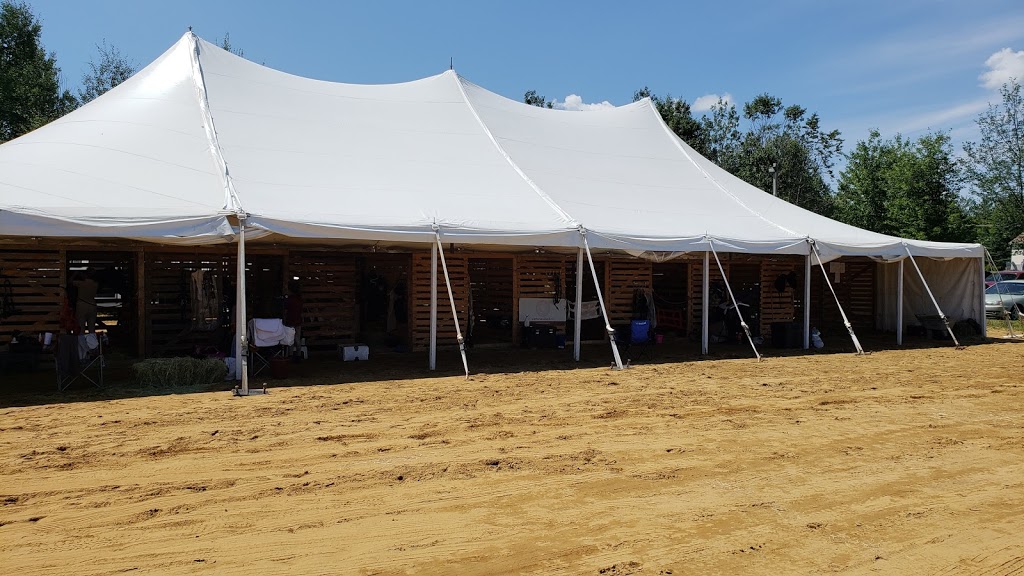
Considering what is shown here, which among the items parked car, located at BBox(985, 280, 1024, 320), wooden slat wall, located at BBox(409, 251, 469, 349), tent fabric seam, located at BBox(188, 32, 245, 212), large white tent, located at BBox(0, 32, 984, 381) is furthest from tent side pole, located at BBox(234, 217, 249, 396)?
parked car, located at BBox(985, 280, 1024, 320)

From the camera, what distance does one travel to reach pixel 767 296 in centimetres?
1422

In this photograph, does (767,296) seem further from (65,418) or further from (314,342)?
(65,418)

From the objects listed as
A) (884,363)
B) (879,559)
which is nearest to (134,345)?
(879,559)

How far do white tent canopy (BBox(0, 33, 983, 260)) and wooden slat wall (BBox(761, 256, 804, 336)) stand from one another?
144 centimetres

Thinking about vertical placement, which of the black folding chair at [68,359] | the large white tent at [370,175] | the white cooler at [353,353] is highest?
the large white tent at [370,175]

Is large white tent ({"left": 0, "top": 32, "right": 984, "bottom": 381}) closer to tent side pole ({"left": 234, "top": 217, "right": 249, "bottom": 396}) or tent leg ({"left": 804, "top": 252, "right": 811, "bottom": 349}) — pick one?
tent side pole ({"left": 234, "top": 217, "right": 249, "bottom": 396})

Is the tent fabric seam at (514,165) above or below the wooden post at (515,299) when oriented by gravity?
above

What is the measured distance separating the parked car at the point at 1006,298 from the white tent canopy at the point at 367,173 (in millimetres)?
5062

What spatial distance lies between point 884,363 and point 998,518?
22.9 ft

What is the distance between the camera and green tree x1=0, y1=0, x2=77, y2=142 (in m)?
22.1

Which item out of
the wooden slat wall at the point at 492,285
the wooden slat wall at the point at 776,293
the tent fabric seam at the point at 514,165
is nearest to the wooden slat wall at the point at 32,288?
the wooden slat wall at the point at 492,285

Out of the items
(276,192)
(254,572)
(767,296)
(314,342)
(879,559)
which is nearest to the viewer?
(254,572)

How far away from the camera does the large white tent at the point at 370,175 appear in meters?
7.46

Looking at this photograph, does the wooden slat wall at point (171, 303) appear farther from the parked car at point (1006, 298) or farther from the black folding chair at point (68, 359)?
the parked car at point (1006, 298)
